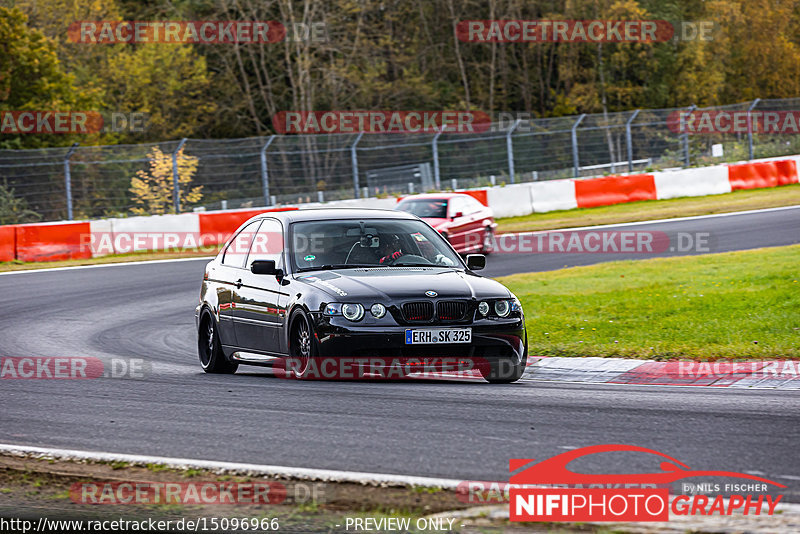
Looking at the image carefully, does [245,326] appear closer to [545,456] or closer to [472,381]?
[472,381]

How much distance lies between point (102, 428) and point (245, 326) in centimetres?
300

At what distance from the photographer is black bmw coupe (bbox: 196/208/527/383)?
339 inches

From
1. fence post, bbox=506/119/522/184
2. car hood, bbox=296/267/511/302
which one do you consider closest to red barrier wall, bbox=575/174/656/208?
fence post, bbox=506/119/522/184

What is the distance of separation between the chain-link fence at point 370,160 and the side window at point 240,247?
17.0 metres

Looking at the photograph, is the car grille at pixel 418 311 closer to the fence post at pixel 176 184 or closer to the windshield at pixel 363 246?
the windshield at pixel 363 246

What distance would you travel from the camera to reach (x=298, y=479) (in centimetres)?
547

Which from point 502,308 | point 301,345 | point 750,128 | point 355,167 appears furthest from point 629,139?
point 301,345

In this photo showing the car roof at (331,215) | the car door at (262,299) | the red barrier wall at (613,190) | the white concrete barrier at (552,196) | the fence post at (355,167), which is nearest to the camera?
the car door at (262,299)

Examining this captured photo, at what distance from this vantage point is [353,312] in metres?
8.62

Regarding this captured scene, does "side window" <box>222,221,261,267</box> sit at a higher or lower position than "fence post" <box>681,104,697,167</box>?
lower

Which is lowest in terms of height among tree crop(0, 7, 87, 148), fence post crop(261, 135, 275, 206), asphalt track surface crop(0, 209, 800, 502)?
asphalt track surface crop(0, 209, 800, 502)

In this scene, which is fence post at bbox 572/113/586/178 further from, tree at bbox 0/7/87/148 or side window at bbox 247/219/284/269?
side window at bbox 247/219/284/269

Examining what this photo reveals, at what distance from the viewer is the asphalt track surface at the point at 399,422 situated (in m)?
5.81

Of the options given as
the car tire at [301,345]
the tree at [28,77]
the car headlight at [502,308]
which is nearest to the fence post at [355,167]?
the tree at [28,77]
